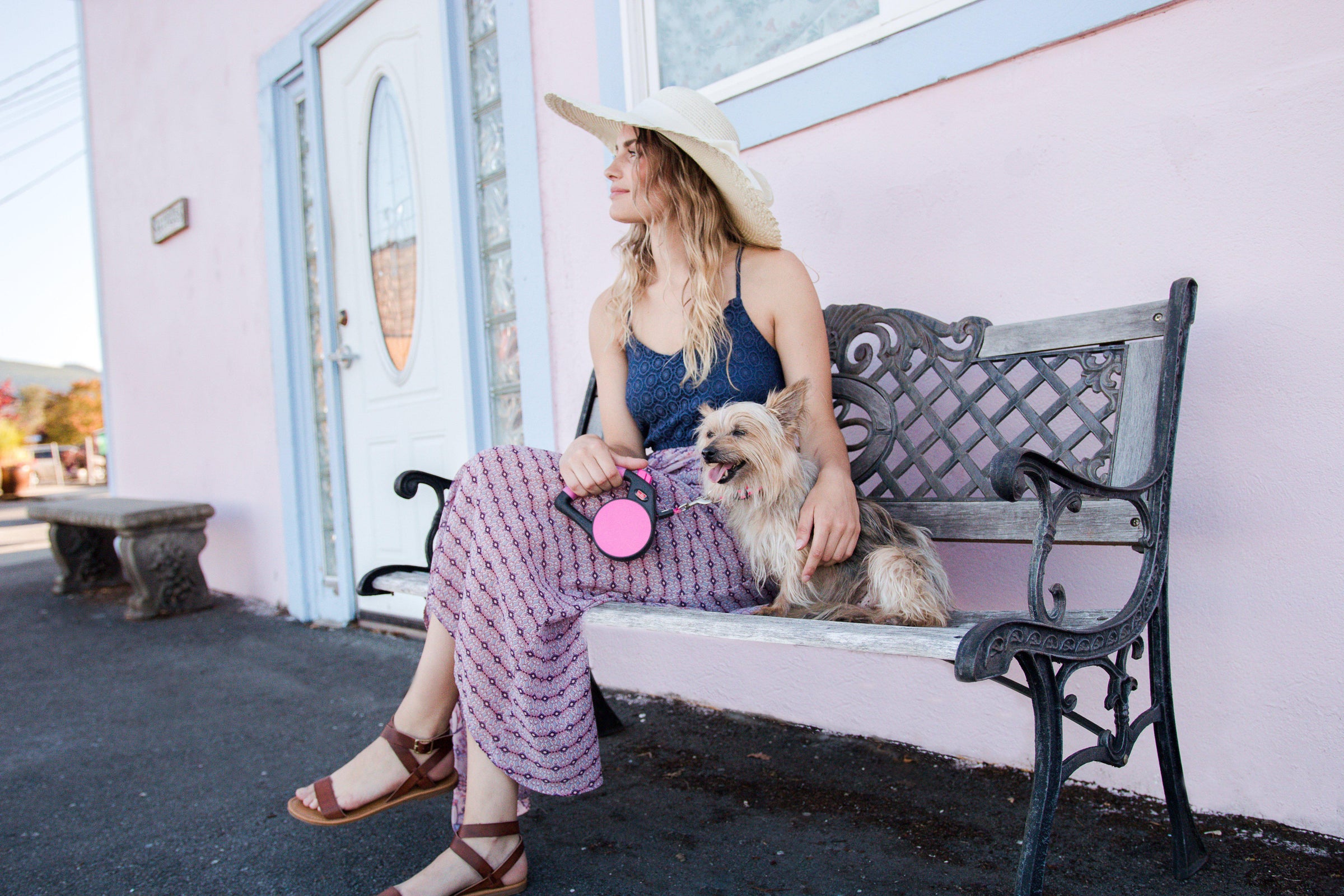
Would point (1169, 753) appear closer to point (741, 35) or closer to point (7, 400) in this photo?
point (741, 35)

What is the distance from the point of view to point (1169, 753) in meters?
1.77

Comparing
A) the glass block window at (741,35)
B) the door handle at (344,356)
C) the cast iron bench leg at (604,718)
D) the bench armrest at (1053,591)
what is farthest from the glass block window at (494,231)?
the bench armrest at (1053,591)

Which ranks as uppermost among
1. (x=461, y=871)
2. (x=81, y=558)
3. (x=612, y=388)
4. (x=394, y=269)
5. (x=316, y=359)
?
(x=394, y=269)

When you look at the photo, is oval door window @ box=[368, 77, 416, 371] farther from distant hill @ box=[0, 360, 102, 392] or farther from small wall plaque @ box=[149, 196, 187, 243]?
distant hill @ box=[0, 360, 102, 392]

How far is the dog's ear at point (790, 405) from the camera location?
1.81 meters

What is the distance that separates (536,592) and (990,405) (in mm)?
1342

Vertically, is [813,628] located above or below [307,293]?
below

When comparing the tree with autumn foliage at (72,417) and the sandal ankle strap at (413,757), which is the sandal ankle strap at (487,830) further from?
the tree with autumn foliage at (72,417)

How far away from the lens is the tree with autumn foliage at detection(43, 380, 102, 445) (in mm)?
23750

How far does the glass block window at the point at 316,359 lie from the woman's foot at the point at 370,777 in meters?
3.20

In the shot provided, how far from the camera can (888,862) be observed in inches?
74.9

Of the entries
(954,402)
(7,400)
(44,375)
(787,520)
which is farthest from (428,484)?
(44,375)

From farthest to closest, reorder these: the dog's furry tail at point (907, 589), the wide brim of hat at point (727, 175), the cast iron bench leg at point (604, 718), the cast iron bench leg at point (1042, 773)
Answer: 1. the cast iron bench leg at point (604, 718)
2. the wide brim of hat at point (727, 175)
3. the dog's furry tail at point (907, 589)
4. the cast iron bench leg at point (1042, 773)

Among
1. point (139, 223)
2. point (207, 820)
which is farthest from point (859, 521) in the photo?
point (139, 223)
